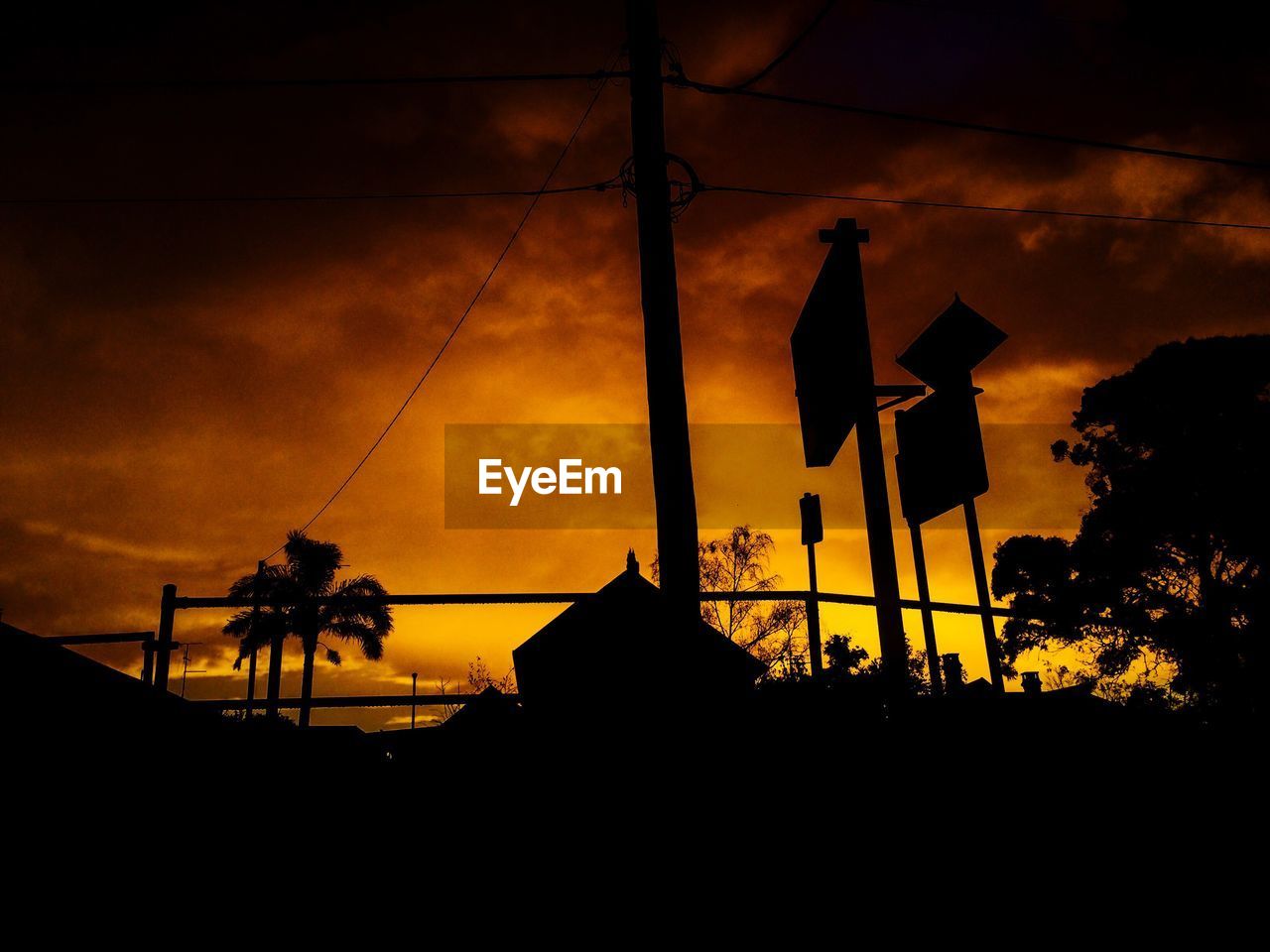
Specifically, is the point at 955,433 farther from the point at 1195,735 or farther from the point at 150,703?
the point at 150,703

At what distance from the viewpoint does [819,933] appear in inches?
192

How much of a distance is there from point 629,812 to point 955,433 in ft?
11.7

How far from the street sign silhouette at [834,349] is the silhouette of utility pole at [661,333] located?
130cm

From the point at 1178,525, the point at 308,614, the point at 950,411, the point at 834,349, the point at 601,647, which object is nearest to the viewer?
the point at 950,411

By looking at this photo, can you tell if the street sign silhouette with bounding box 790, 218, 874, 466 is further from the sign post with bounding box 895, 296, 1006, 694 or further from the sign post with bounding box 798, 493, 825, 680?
the sign post with bounding box 798, 493, 825, 680

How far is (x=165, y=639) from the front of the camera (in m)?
10.1

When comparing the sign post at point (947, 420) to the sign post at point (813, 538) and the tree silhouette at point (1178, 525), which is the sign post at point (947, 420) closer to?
the sign post at point (813, 538)

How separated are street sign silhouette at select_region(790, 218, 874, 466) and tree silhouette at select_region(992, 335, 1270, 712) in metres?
19.6

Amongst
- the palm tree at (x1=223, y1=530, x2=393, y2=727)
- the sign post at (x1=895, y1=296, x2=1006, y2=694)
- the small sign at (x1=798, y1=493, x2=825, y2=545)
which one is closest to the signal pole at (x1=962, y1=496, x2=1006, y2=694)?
the sign post at (x1=895, y1=296, x2=1006, y2=694)

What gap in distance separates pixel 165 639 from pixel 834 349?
8.54m

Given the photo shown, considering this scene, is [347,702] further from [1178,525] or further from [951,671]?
[1178,525]

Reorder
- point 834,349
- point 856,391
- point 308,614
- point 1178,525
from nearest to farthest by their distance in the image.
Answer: point 856,391 → point 834,349 → point 1178,525 → point 308,614

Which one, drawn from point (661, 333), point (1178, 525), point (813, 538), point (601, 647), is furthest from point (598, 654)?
point (1178, 525)

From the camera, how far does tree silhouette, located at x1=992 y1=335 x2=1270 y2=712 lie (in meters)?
24.2
